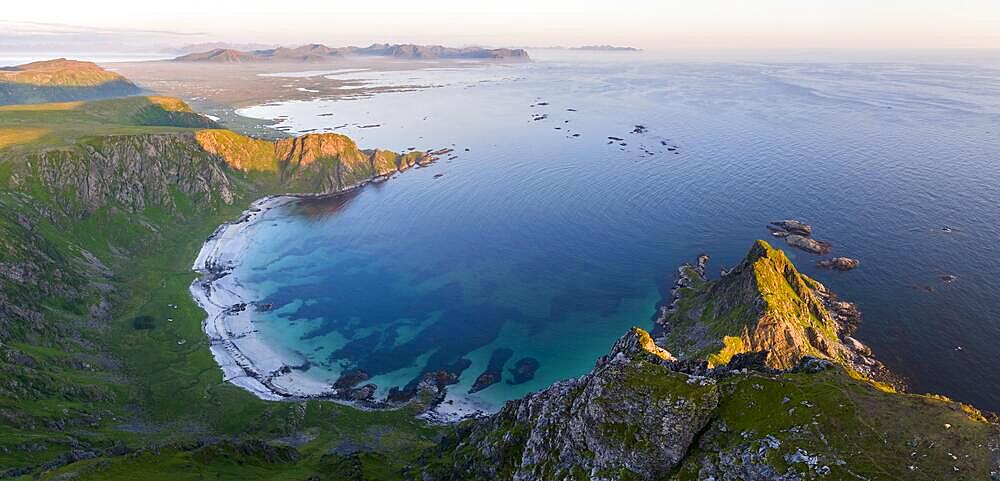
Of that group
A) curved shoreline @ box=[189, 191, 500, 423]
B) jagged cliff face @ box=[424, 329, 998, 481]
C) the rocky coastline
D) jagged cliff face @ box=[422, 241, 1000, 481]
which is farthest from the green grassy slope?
jagged cliff face @ box=[424, 329, 998, 481]

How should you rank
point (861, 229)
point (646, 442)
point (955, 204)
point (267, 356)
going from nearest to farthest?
point (646, 442), point (267, 356), point (861, 229), point (955, 204)

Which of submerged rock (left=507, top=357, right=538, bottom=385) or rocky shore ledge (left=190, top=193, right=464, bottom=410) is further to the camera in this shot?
submerged rock (left=507, top=357, right=538, bottom=385)

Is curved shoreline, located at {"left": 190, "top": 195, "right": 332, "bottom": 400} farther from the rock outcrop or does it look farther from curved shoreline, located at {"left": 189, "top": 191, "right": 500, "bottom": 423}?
the rock outcrop

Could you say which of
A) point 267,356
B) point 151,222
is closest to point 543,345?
point 267,356

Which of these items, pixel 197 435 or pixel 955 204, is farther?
pixel 955 204

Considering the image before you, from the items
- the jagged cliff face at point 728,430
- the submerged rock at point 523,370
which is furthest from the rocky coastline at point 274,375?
the jagged cliff face at point 728,430

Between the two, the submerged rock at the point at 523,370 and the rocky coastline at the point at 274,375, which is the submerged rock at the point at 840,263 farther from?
the rocky coastline at the point at 274,375

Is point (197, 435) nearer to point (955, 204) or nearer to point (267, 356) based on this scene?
point (267, 356)
